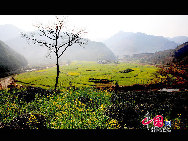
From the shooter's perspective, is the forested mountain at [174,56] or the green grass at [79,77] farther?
the forested mountain at [174,56]

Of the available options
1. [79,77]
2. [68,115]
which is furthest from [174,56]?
[68,115]

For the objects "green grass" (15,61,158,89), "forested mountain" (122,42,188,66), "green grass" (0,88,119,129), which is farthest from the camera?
"forested mountain" (122,42,188,66)

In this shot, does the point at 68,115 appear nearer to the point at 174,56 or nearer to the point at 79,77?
the point at 79,77

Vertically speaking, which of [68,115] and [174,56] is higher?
[174,56]

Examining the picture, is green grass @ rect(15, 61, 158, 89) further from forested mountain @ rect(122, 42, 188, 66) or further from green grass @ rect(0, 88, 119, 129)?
green grass @ rect(0, 88, 119, 129)

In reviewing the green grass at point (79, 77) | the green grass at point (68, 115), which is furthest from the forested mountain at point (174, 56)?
the green grass at point (68, 115)

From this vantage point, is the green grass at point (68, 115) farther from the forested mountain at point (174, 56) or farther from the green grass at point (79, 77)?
the forested mountain at point (174, 56)

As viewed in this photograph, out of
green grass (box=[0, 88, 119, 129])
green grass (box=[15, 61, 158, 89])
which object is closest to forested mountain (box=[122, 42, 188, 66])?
green grass (box=[15, 61, 158, 89])

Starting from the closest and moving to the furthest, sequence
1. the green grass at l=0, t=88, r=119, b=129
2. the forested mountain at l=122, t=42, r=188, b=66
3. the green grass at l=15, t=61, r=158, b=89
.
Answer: the green grass at l=0, t=88, r=119, b=129
the green grass at l=15, t=61, r=158, b=89
the forested mountain at l=122, t=42, r=188, b=66

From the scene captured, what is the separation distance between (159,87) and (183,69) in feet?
22.2
